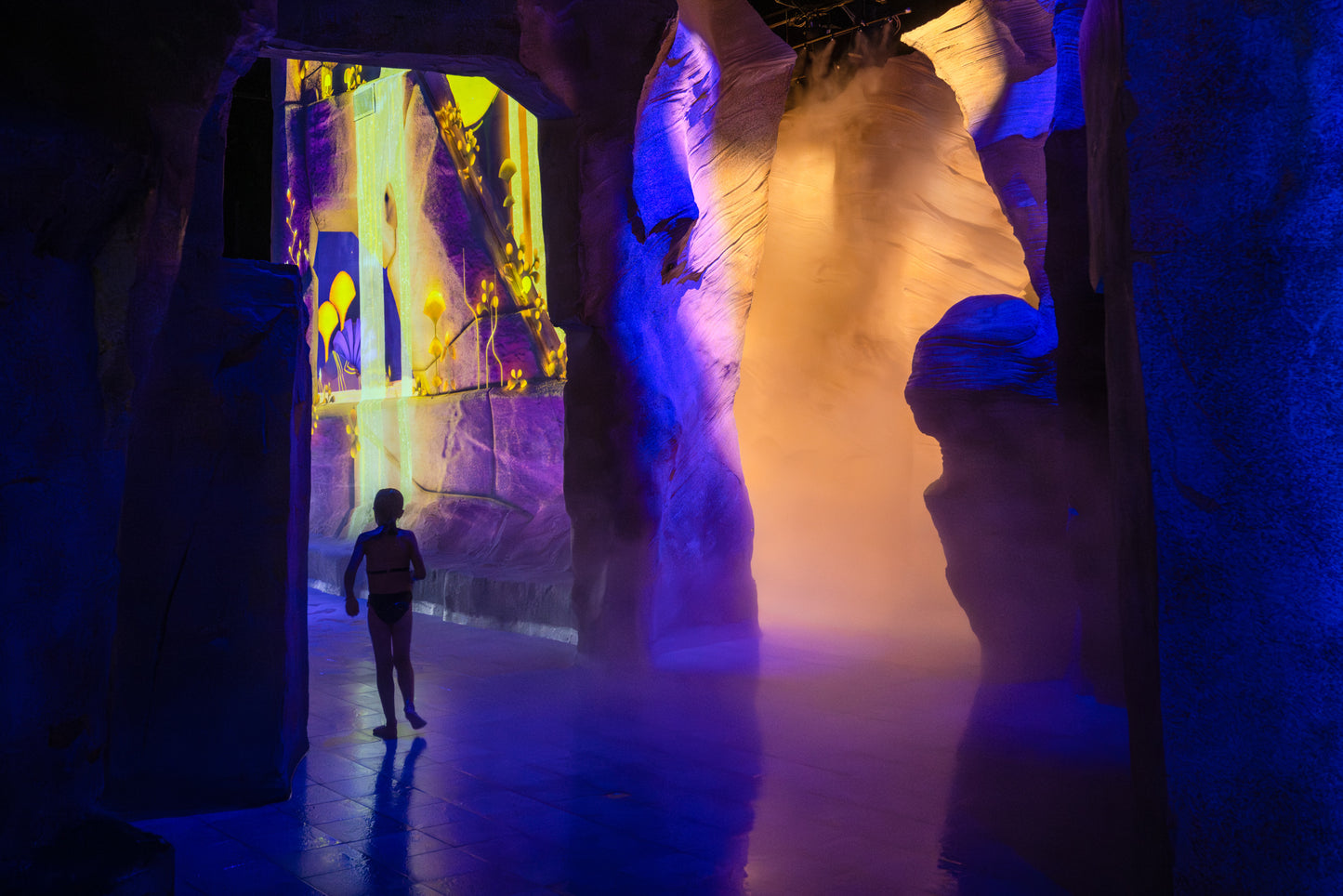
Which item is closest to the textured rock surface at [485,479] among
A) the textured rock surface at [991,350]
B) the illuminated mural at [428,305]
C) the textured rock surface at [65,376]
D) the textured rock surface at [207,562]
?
the illuminated mural at [428,305]

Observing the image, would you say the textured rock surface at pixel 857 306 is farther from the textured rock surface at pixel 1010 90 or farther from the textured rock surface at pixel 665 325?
the textured rock surface at pixel 1010 90

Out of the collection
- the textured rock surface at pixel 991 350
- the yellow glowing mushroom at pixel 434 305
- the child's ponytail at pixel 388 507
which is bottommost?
the child's ponytail at pixel 388 507

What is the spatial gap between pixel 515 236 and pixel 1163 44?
799cm

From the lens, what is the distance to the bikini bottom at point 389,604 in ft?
17.9

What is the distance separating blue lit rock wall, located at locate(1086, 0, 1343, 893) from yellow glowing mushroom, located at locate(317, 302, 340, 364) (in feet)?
37.8

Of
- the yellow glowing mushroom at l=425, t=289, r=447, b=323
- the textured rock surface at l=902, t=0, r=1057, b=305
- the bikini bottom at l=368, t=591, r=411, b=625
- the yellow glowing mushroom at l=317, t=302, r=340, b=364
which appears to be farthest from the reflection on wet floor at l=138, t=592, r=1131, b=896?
the yellow glowing mushroom at l=317, t=302, r=340, b=364

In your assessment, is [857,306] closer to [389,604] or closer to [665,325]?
[665,325]

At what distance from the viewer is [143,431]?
163 inches

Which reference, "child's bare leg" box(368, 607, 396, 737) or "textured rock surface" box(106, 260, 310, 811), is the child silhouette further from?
"textured rock surface" box(106, 260, 310, 811)

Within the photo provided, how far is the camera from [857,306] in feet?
45.1

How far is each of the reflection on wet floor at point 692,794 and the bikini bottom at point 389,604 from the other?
1.92ft

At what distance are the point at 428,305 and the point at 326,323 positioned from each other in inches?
99.0

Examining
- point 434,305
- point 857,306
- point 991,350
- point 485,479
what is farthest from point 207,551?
point 857,306

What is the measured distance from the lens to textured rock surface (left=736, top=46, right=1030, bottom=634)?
43.0 ft
